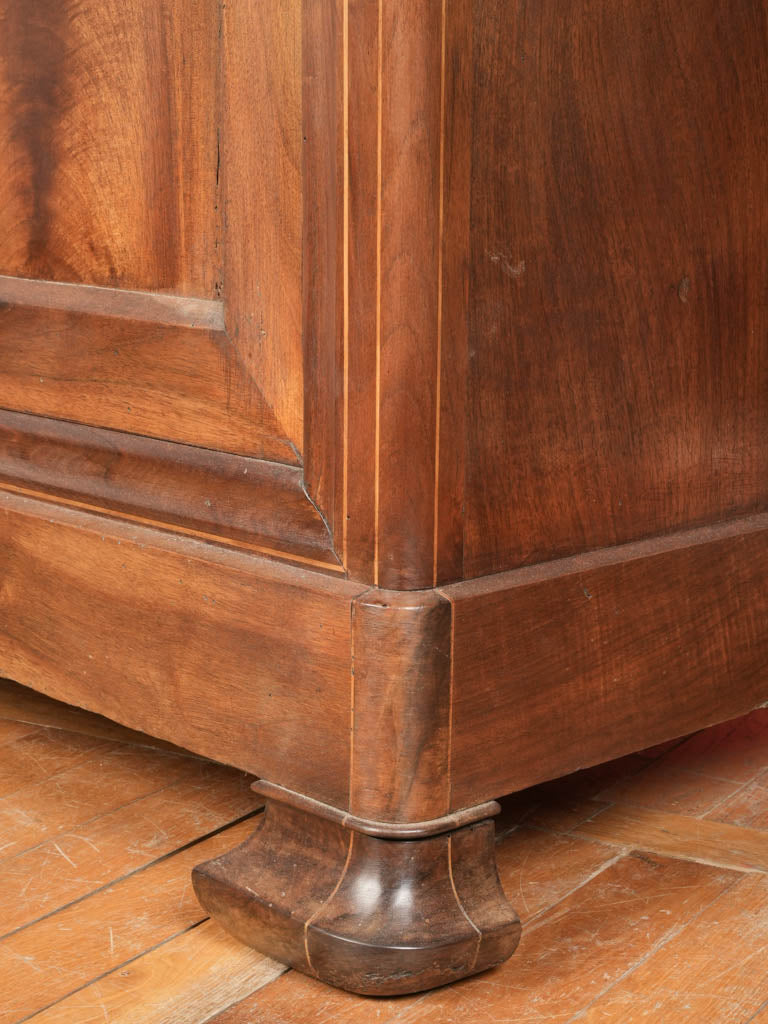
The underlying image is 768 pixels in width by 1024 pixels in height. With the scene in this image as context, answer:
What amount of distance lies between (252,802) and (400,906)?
285 millimetres

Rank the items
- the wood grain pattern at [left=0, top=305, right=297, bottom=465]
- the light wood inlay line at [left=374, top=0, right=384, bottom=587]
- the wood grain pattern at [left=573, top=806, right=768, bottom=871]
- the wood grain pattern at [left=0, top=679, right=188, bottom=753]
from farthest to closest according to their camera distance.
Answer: the wood grain pattern at [left=0, top=679, right=188, bottom=753], the wood grain pattern at [left=573, top=806, right=768, bottom=871], the wood grain pattern at [left=0, top=305, right=297, bottom=465], the light wood inlay line at [left=374, top=0, right=384, bottom=587]

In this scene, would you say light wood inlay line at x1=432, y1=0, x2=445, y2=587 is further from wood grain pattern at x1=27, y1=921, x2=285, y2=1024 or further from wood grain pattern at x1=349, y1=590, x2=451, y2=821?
wood grain pattern at x1=27, y1=921, x2=285, y2=1024

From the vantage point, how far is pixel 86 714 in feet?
3.96

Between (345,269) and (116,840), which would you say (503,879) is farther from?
(345,269)

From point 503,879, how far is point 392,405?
34 cm

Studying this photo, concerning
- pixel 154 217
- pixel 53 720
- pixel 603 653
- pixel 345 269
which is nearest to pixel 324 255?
pixel 345 269

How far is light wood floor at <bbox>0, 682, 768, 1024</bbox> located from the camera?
2.49 ft

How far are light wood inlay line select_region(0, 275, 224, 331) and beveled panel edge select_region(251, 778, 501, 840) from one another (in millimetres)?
282

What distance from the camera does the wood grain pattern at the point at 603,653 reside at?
778 mm

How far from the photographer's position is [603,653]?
32.9 inches

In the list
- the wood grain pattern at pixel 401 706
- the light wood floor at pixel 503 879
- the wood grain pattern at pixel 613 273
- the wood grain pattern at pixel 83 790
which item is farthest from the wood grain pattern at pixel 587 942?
the wood grain pattern at pixel 83 790

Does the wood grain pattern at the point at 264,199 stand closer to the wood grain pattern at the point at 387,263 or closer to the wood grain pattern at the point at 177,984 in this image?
the wood grain pattern at the point at 387,263

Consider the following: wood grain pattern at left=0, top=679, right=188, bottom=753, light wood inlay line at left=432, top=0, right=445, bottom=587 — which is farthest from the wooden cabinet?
wood grain pattern at left=0, top=679, right=188, bottom=753

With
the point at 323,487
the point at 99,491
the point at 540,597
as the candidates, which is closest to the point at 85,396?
the point at 99,491
